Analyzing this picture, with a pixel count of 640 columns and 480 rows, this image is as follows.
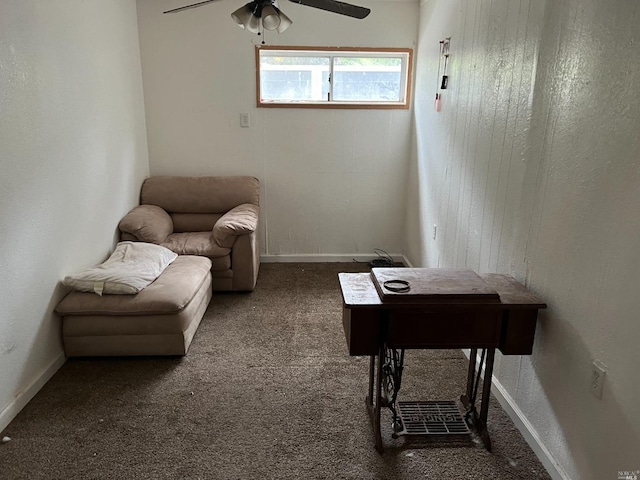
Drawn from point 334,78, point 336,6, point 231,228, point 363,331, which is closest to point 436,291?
point 363,331

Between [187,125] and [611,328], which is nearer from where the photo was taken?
[611,328]

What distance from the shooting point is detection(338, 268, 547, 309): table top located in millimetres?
1755

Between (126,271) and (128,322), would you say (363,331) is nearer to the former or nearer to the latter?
(128,322)

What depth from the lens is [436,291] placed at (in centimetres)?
178

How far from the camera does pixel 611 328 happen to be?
1.48 meters

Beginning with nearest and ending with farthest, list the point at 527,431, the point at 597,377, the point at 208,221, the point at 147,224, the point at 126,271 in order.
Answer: the point at 597,377 < the point at 527,431 < the point at 126,271 < the point at 147,224 < the point at 208,221

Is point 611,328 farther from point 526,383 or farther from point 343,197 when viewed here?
point 343,197

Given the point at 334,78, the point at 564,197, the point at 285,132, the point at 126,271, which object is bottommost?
the point at 126,271

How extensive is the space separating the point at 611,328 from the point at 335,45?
3371 millimetres

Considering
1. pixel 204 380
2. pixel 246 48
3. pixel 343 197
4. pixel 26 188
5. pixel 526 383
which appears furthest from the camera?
pixel 343 197

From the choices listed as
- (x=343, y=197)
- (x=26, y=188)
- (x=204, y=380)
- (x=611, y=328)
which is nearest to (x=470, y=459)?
(x=611, y=328)

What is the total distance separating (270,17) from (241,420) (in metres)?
2.13

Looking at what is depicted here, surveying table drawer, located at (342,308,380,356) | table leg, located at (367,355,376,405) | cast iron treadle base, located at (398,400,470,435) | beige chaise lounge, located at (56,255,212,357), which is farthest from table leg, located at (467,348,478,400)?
beige chaise lounge, located at (56,255,212,357)

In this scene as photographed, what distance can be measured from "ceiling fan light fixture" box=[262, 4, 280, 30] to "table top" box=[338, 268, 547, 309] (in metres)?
1.50
